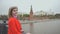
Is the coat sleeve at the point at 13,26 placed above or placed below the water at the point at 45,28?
above

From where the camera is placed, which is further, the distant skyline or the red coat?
the distant skyline

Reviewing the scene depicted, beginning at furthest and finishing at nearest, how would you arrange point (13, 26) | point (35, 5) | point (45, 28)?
point (45, 28), point (35, 5), point (13, 26)

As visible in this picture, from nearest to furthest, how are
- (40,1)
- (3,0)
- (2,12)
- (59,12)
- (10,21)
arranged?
(10,21)
(2,12)
(3,0)
(59,12)
(40,1)

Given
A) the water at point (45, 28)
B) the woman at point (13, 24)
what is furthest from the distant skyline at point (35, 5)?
the woman at point (13, 24)

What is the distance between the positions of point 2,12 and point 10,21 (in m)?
6.72

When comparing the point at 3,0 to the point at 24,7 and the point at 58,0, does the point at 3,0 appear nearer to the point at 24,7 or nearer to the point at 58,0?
the point at 24,7

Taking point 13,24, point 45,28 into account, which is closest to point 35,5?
point 45,28

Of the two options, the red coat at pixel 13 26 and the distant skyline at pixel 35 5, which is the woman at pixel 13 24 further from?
the distant skyline at pixel 35 5

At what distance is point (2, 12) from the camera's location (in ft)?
27.6

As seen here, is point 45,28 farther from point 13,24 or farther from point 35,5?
point 13,24

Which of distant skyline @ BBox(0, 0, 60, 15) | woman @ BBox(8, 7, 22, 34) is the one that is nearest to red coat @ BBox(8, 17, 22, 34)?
woman @ BBox(8, 7, 22, 34)

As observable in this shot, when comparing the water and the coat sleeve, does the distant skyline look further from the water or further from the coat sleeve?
the coat sleeve

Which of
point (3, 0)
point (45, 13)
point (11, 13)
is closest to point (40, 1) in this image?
point (45, 13)

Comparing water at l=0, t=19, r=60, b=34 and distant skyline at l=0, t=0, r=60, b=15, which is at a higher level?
distant skyline at l=0, t=0, r=60, b=15
